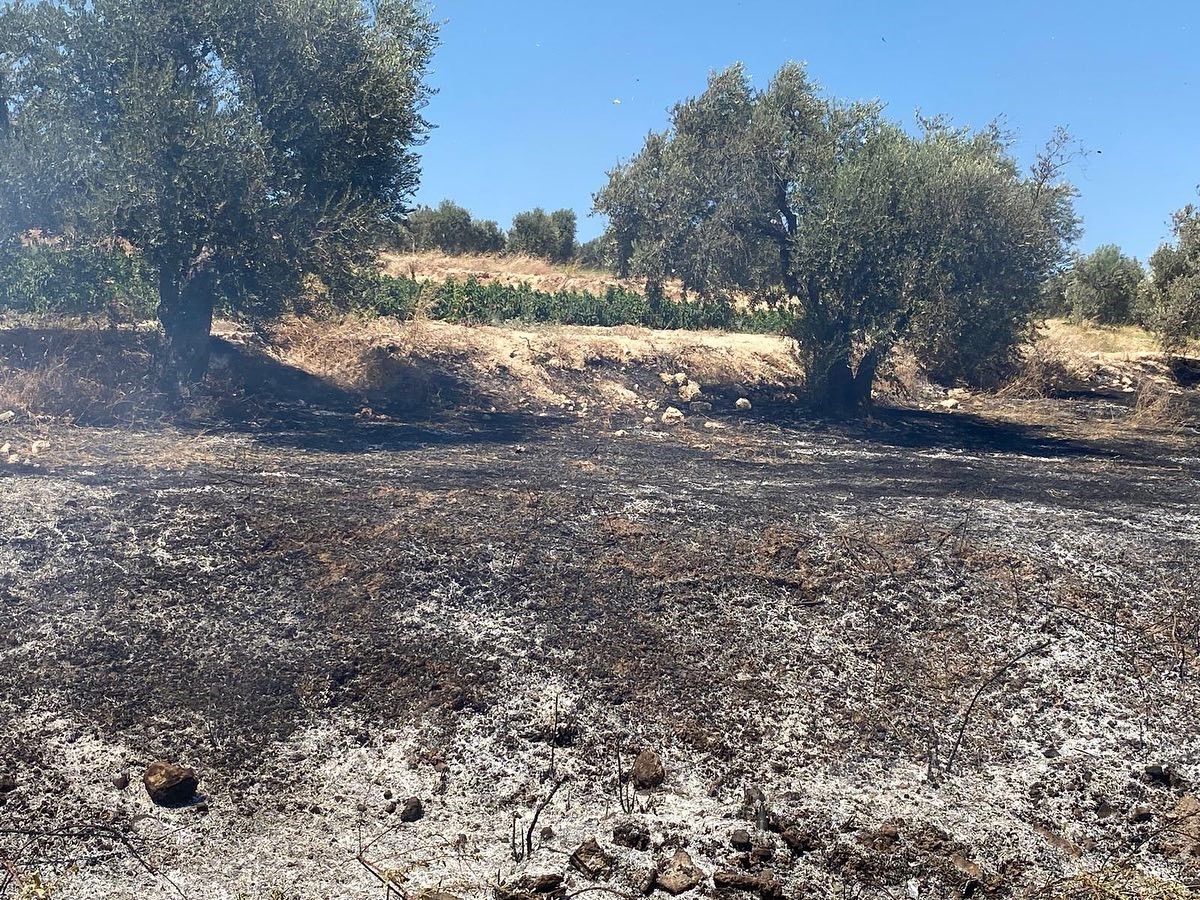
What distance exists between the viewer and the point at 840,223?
18203 millimetres

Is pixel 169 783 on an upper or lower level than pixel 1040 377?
lower

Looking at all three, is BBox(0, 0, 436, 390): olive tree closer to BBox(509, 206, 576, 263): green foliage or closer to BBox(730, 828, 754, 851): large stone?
BBox(730, 828, 754, 851): large stone

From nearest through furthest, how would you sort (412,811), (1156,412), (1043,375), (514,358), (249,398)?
(412,811)
(249,398)
(1156,412)
(514,358)
(1043,375)

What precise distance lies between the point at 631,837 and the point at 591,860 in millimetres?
311

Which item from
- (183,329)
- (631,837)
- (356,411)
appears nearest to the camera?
(631,837)

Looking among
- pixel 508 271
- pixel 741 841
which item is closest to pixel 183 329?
pixel 741 841

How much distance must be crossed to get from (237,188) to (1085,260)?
30.7 meters

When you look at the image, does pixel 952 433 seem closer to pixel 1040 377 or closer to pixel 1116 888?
pixel 1040 377

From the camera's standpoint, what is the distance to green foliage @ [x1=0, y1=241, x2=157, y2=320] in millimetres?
16141

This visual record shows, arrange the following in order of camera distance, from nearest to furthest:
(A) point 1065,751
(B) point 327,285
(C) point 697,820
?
(C) point 697,820
(A) point 1065,751
(B) point 327,285

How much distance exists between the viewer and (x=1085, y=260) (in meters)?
35.9

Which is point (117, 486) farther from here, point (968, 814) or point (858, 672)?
point (968, 814)

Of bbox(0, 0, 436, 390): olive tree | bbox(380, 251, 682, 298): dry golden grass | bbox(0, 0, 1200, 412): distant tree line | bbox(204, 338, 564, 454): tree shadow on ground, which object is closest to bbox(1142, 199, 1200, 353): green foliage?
bbox(0, 0, 1200, 412): distant tree line

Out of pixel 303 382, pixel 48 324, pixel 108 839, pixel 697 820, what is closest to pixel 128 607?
pixel 108 839
